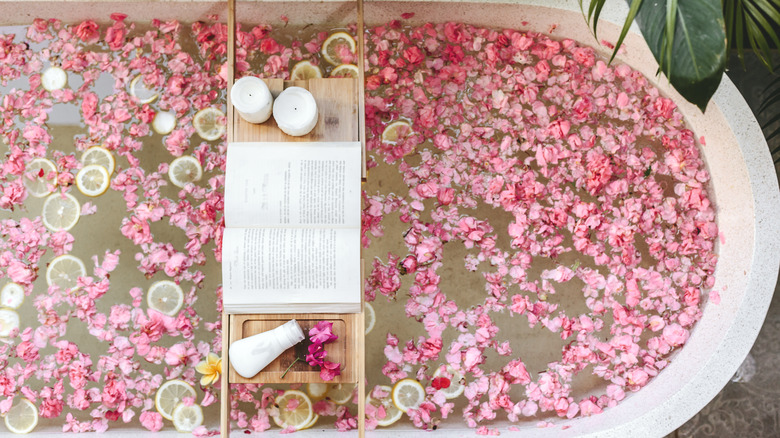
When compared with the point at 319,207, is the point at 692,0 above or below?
above

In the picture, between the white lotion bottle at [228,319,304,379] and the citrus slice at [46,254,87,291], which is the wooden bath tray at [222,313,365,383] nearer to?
the white lotion bottle at [228,319,304,379]

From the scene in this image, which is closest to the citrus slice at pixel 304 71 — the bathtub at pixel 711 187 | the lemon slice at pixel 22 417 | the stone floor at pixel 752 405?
the bathtub at pixel 711 187

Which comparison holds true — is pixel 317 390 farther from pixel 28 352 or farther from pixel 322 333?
pixel 28 352

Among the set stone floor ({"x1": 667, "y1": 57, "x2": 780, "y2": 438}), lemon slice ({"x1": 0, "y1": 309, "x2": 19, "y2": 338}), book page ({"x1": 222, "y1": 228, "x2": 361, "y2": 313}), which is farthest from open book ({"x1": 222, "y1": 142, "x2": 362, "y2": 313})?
stone floor ({"x1": 667, "y1": 57, "x2": 780, "y2": 438})

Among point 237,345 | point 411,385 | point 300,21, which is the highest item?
point 300,21

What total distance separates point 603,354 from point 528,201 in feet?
2.25

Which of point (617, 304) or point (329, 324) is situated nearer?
point (329, 324)

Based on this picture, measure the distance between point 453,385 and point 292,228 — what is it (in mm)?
950

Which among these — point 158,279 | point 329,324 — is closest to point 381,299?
point 329,324

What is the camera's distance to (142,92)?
7.68 feet

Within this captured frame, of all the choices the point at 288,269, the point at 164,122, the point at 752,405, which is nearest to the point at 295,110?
the point at 288,269

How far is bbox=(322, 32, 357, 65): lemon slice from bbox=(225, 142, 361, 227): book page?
2.28 feet

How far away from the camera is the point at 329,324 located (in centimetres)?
172

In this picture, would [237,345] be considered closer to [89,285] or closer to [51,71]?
[89,285]
